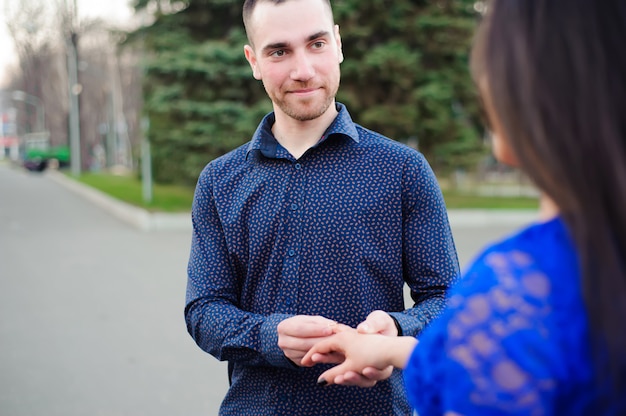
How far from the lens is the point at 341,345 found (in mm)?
1748

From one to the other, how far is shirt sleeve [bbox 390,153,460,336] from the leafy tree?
1473 cm

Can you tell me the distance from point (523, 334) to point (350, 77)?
17.4m

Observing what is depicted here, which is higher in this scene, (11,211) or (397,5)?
(397,5)

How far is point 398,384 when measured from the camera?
218cm

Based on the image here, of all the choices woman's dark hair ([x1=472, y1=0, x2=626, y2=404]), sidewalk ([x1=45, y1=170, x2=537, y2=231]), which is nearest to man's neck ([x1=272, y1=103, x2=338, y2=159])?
woman's dark hair ([x1=472, y1=0, x2=626, y2=404])

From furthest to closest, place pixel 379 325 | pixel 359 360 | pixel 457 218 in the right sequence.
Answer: pixel 457 218, pixel 379 325, pixel 359 360

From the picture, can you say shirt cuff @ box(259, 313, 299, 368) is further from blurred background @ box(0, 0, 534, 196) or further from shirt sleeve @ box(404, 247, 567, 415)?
blurred background @ box(0, 0, 534, 196)

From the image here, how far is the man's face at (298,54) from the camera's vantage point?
2.23 meters

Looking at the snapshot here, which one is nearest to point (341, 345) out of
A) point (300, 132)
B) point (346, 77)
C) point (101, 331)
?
point (300, 132)

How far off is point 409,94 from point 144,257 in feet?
27.8

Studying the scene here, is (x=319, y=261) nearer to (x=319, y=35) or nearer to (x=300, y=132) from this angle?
(x=300, y=132)

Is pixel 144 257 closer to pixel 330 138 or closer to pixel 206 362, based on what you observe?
pixel 206 362

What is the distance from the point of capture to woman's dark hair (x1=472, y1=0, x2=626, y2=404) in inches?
39.1

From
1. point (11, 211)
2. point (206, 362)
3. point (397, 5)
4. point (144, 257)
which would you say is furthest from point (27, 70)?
point (206, 362)
